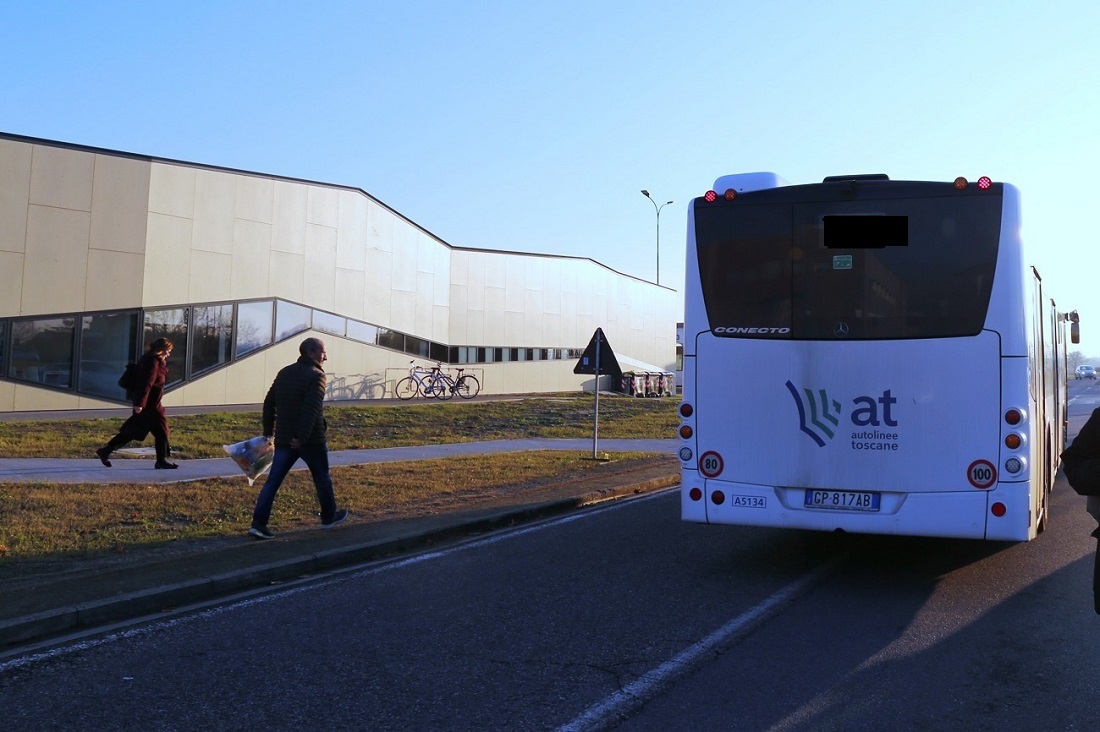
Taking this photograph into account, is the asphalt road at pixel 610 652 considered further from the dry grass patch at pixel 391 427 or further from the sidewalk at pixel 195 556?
the dry grass patch at pixel 391 427

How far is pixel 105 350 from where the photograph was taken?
24.0 m

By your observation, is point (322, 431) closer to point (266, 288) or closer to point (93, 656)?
point (93, 656)

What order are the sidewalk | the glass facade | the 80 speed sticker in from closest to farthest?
1. the sidewalk
2. the 80 speed sticker
3. the glass facade

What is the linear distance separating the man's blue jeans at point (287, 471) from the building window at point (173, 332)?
56.2 ft

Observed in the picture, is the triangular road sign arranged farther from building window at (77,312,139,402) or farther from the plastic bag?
building window at (77,312,139,402)

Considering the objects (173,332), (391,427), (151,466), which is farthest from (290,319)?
(151,466)

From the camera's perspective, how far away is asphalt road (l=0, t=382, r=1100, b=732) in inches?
181

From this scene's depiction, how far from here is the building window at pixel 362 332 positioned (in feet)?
104

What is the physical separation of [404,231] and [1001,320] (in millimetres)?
29430

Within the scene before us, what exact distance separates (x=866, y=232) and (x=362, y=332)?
2648 centimetres

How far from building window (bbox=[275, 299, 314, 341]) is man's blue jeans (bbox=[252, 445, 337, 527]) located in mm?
19902

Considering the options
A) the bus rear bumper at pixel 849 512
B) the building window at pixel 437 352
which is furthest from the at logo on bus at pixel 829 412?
the building window at pixel 437 352

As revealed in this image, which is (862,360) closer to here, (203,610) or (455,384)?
(203,610)

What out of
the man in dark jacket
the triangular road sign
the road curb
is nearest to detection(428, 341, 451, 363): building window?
the triangular road sign
